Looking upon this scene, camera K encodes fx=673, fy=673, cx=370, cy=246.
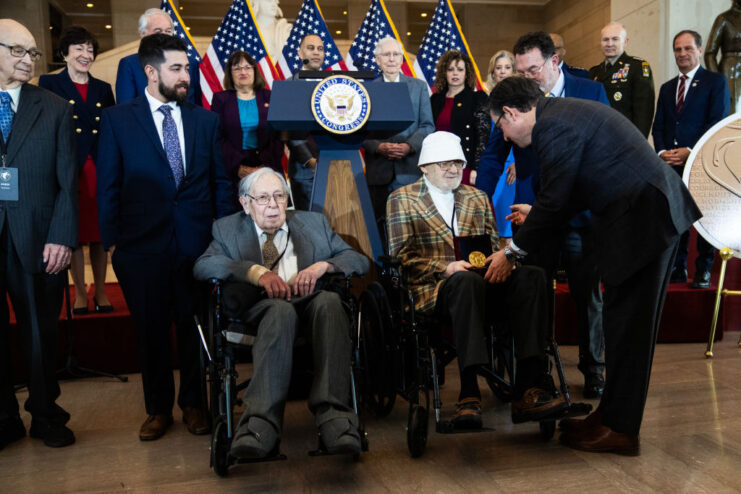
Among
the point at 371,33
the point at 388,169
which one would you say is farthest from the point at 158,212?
the point at 371,33

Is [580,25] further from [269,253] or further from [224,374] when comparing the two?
[224,374]

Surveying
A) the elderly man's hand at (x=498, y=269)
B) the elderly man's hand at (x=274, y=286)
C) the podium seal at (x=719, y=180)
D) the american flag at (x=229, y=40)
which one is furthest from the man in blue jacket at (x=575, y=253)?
the american flag at (x=229, y=40)

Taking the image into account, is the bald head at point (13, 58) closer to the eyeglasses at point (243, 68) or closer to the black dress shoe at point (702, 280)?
the eyeglasses at point (243, 68)

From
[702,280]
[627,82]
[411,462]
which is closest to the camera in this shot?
[411,462]

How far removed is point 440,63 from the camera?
15.0 feet

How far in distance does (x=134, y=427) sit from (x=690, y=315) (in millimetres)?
3436

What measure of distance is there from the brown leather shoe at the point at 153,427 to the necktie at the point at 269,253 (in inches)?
31.8

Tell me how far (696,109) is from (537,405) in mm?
3216

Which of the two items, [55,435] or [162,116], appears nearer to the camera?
[55,435]

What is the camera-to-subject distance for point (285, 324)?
7.91 ft

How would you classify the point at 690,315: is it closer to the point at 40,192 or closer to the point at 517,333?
the point at 517,333

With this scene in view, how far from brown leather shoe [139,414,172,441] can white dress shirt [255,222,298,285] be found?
2.66 ft

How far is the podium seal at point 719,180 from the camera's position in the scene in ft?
12.6

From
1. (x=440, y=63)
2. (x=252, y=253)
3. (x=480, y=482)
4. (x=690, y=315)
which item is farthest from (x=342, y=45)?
(x=480, y=482)
